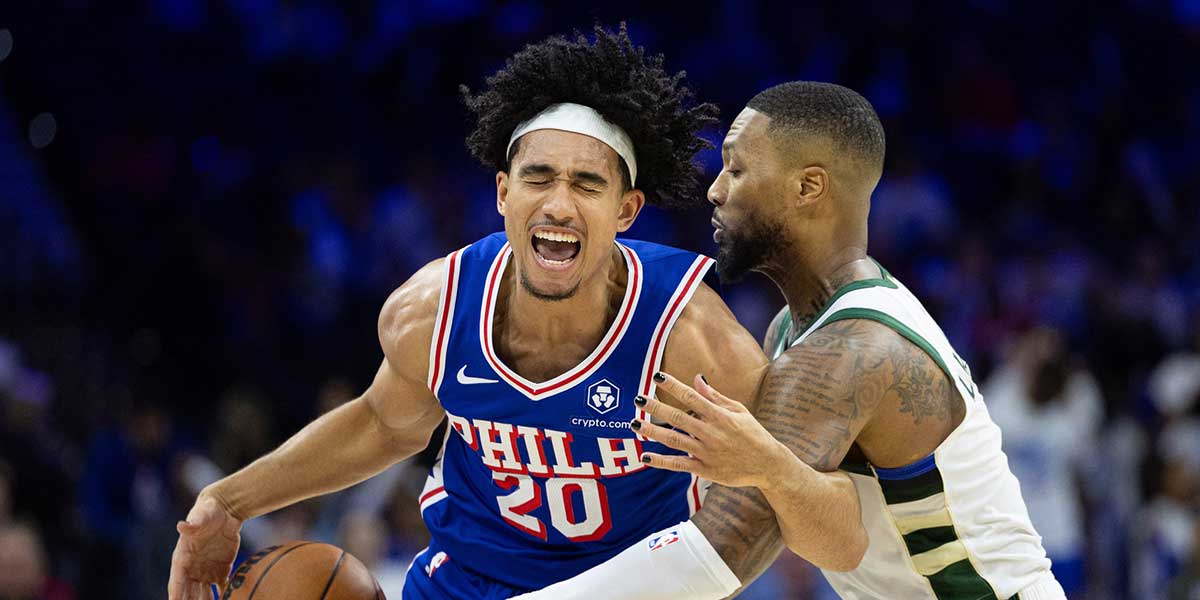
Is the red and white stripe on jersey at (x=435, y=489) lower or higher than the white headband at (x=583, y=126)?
lower

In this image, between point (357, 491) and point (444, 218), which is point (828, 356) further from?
point (444, 218)

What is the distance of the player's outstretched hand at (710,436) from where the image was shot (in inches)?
117

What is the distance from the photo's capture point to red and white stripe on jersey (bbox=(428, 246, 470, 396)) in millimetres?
3705

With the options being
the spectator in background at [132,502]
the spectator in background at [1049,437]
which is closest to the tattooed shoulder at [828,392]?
the spectator in background at [1049,437]

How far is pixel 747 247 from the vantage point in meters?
3.88

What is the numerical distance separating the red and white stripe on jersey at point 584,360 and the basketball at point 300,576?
0.69 meters

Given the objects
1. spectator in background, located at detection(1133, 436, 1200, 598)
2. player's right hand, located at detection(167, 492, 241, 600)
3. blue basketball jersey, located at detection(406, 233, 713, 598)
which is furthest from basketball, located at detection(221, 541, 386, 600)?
spectator in background, located at detection(1133, 436, 1200, 598)

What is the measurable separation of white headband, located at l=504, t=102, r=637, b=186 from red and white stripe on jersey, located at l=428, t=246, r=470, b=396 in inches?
15.9

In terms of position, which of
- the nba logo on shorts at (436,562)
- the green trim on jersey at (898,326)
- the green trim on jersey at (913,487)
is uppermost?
the green trim on jersey at (898,326)

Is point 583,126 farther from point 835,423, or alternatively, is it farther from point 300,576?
point 300,576

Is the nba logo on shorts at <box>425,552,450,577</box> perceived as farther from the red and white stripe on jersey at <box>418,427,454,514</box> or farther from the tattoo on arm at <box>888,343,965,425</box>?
the tattoo on arm at <box>888,343,965,425</box>

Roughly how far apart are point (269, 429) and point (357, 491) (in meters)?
0.79

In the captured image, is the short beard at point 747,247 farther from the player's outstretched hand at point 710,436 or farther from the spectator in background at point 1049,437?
the spectator in background at point 1049,437

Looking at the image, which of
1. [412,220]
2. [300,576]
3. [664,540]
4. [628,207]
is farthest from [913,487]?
[412,220]
